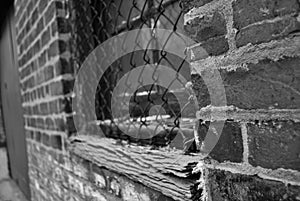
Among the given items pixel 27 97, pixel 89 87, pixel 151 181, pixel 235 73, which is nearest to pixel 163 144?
pixel 151 181

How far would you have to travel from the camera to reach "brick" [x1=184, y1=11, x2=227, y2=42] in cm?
64

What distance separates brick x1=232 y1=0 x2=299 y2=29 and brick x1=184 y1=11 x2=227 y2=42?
4 cm

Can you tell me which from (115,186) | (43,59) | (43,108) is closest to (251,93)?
(115,186)

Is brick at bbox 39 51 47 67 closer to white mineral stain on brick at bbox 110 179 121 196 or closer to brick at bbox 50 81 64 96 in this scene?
brick at bbox 50 81 64 96

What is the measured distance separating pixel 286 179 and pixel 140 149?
0.62 meters

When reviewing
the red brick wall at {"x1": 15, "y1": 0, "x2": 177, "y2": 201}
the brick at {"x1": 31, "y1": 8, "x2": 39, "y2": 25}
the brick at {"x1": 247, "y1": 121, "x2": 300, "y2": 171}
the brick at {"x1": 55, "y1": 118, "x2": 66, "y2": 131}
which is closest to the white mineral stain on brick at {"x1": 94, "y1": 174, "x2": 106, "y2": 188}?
the red brick wall at {"x1": 15, "y1": 0, "x2": 177, "y2": 201}

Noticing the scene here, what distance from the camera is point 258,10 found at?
55cm

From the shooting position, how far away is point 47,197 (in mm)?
2148

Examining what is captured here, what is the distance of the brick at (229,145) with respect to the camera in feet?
2.04

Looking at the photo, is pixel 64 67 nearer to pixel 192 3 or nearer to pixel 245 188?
pixel 192 3

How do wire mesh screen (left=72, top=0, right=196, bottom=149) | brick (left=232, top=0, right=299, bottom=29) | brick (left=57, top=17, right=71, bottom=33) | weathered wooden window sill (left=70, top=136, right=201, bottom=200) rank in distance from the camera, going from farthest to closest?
brick (left=57, top=17, right=71, bottom=33)
wire mesh screen (left=72, top=0, right=196, bottom=149)
weathered wooden window sill (left=70, top=136, right=201, bottom=200)
brick (left=232, top=0, right=299, bottom=29)

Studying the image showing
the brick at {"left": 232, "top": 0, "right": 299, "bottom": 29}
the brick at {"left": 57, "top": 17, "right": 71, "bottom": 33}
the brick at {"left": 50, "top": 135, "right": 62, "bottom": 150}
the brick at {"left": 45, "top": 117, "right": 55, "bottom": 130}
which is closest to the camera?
the brick at {"left": 232, "top": 0, "right": 299, "bottom": 29}

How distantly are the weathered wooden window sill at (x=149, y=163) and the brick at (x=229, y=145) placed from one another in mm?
124

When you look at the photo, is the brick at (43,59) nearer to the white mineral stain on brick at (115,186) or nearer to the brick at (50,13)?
the brick at (50,13)
